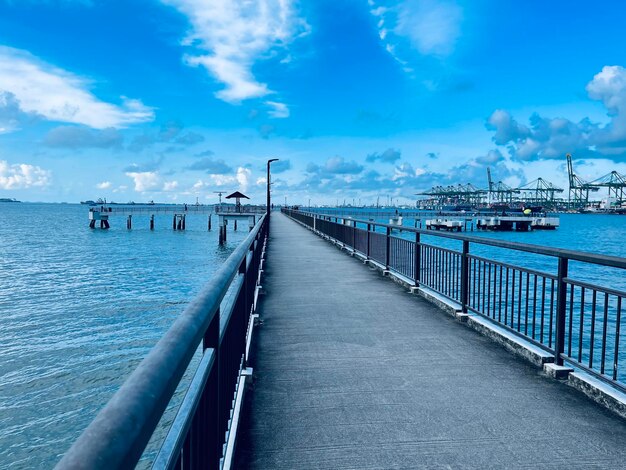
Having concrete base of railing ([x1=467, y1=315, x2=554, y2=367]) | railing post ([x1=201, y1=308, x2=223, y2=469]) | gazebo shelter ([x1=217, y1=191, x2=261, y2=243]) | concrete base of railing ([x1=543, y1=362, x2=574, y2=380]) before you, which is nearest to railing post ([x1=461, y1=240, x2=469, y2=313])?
concrete base of railing ([x1=467, y1=315, x2=554, y2=367])

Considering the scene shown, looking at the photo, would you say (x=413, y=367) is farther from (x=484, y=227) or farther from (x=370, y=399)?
(x=484, y=227)

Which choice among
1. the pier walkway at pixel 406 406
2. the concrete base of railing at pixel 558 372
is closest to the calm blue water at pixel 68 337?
the pier walkway at pixel 406 406

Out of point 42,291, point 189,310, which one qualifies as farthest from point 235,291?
point 42,291

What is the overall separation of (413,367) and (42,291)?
25605mm

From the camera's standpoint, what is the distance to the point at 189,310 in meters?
1.84

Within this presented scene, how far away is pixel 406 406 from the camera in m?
4.04

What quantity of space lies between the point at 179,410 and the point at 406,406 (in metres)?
2.68

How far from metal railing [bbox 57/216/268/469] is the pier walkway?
0.83m

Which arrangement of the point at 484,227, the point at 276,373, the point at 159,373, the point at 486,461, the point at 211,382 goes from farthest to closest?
the point at 484,227, the point at 276,373, the point at 486,461, the point at 211,382, the point at 159,373

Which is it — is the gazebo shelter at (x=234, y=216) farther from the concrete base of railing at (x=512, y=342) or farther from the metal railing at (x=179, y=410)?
the metal railing at (x=179, y=410)

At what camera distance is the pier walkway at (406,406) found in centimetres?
327

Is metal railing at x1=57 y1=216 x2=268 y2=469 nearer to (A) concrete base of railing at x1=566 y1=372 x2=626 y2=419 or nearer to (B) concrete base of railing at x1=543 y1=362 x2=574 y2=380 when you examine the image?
(A) concrete base of railing at x1=566 y1=372 x2=626 y2=419

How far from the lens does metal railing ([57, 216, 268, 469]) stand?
2.84 feet

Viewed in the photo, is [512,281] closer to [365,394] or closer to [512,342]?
[512,342]
